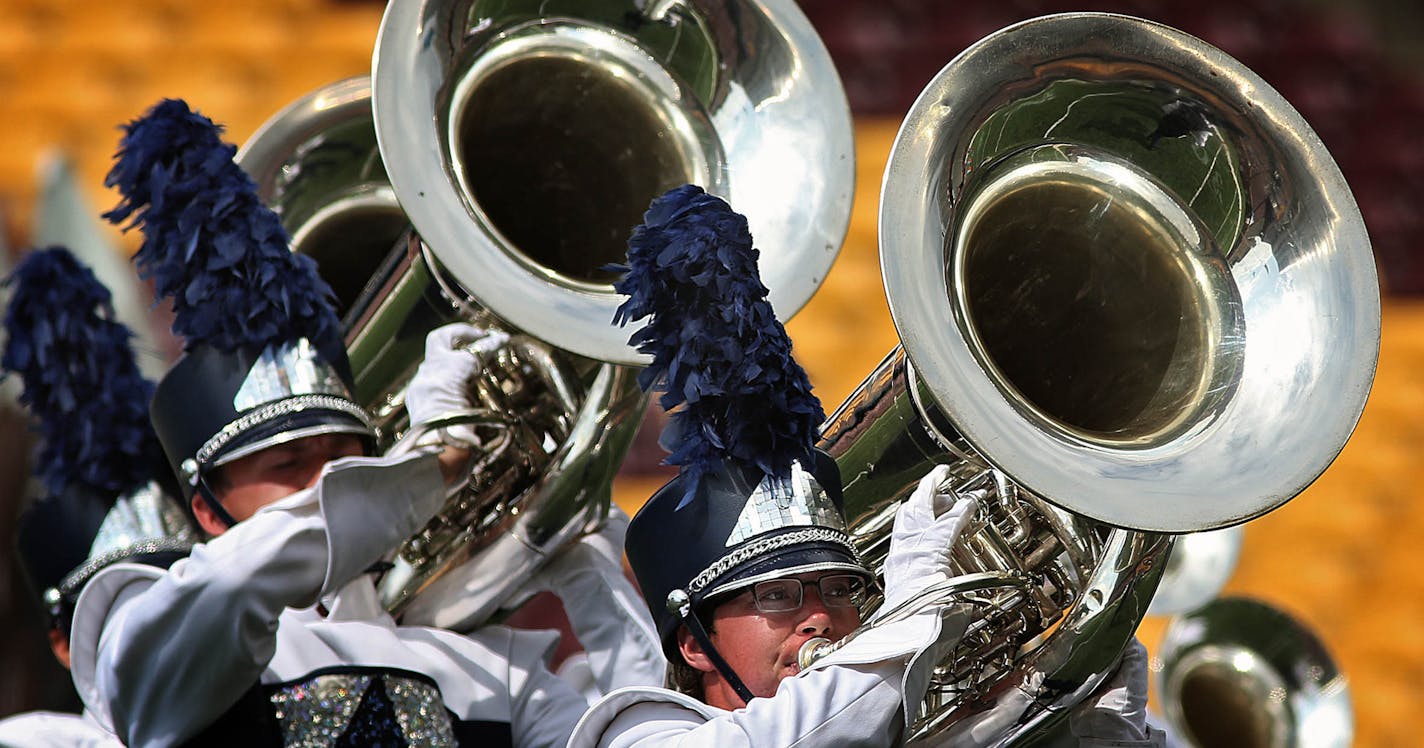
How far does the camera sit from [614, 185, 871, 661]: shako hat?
7.50 feet

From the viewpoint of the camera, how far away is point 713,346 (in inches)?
89.9

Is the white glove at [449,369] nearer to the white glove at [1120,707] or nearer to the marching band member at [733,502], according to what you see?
the marching band member at [733,502]

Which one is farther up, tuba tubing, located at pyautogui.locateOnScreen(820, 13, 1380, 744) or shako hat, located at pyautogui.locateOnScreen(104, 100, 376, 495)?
shako hat, located at pyautogui.locateOnScreen(104, 100, 376, 495)

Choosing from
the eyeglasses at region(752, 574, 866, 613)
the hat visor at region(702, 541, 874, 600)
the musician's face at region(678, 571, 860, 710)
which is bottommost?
the musician's face at region(678, 571, 860, 710)

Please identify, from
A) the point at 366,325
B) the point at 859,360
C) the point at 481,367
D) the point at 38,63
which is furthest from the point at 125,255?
the point at 481,367

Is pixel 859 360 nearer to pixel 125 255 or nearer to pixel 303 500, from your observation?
pixel 125 255

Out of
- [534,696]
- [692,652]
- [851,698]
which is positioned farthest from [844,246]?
[851,698]

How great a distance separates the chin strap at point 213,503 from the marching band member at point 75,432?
1.39ft

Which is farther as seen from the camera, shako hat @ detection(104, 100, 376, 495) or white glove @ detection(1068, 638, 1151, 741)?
shako hat @ detection(104, 100, 376, 495)

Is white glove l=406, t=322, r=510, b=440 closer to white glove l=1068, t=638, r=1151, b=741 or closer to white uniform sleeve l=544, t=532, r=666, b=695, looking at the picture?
white uniform sleeve l=544, t=532, r=666, b=695

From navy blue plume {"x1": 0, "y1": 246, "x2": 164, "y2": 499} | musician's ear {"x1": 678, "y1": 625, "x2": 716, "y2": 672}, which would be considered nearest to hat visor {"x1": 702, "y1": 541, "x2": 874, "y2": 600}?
musician's ear {"x1": 678, "y1": 625, "x2": 716, "y2": 672}

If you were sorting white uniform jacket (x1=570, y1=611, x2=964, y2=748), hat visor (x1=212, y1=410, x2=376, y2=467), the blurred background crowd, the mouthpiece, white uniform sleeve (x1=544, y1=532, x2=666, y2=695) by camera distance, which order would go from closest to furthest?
white uniform jacket (x1=570, y1=611, x2=964, y2=748)
the mouthpiece
hat visor (x1=212, y1=410, x2=376, y2=467)
white uniform sleeve (x1=544, y1=532, x2=666, y2=695)
the blurred background crowd

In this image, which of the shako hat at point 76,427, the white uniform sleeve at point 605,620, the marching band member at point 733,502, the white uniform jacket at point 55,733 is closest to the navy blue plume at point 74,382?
the shako hat at point 76,427

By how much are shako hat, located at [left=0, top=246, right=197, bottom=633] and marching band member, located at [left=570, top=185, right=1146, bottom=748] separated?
104 cm
